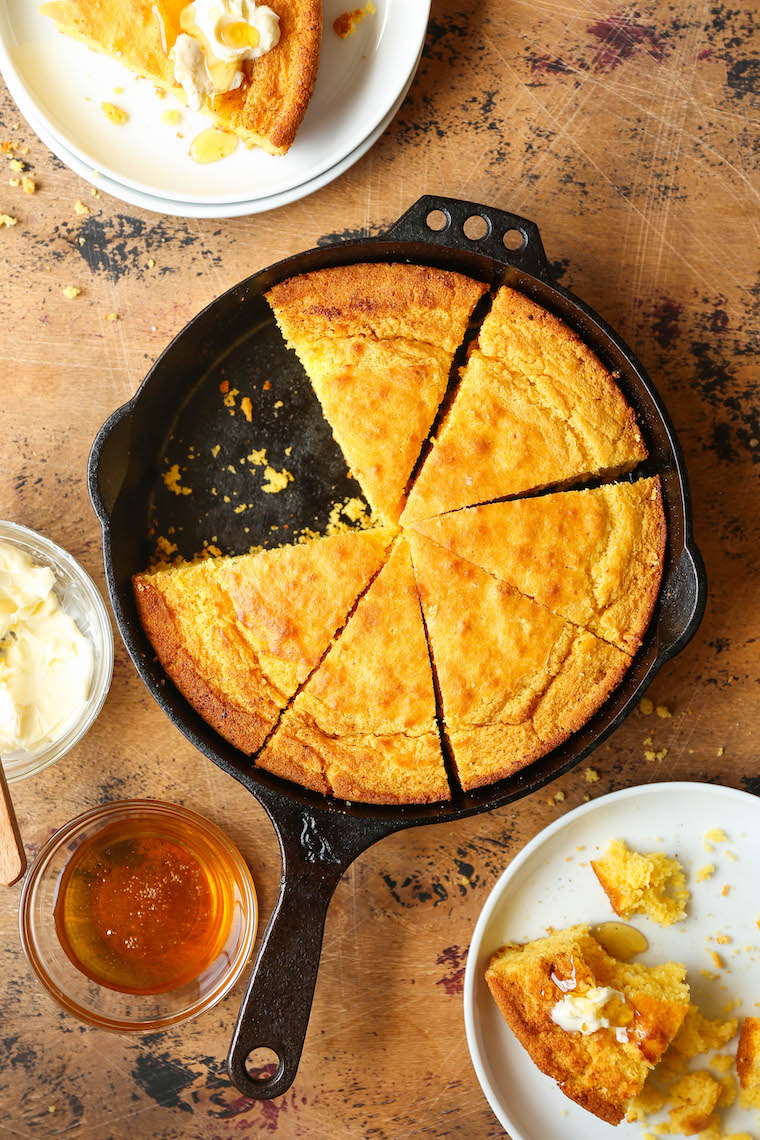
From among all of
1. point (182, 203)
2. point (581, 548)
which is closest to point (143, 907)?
point (581, 548)

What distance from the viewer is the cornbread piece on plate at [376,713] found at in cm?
308

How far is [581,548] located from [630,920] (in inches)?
59.8

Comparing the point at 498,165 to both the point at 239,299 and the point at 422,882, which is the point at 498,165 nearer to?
the point at 239,299

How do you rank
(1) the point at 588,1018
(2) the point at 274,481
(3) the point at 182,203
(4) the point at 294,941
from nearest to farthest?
(4) the point at 294,941 → (1) the point at 588,1018 → (3) the point at 182,203 → (2) the point at 274,481

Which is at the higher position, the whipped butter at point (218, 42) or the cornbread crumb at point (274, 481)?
the whipped butter at point (218, 42)

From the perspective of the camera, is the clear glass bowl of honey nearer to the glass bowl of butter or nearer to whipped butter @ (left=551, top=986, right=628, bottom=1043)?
the glass bowl of butter

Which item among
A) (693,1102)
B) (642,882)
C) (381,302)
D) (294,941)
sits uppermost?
(381,302)

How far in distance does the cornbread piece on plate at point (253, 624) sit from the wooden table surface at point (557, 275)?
395mm

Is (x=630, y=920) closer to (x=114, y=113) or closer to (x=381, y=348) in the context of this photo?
(x=381, y=348)

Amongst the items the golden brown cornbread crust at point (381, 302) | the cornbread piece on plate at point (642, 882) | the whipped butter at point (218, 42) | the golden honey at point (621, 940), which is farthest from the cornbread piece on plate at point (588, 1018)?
the whipped butter at point (218, 42)

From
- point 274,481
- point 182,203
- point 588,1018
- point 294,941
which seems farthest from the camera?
point 274,481

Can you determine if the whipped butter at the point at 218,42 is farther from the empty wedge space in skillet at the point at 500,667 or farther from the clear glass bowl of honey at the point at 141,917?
the clear glass bowl of honey at the point at 141,917

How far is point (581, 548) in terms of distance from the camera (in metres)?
3.09

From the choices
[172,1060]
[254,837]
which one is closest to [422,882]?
[254,837]
